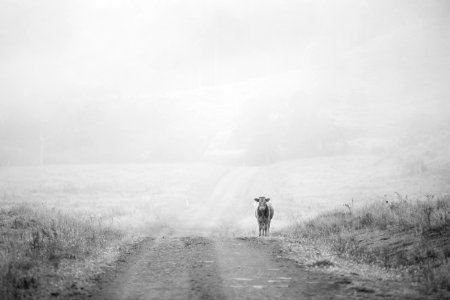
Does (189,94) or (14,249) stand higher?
(189,94)

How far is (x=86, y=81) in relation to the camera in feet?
326

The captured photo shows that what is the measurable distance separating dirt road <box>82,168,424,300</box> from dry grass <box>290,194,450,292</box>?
5.89ft

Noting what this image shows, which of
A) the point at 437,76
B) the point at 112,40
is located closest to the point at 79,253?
the point at 437,76

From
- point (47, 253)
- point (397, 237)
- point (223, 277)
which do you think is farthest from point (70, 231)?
point (397, 237)

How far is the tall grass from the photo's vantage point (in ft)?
26.0

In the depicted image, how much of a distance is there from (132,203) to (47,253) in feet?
83.6

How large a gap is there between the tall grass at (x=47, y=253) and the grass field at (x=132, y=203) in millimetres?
28

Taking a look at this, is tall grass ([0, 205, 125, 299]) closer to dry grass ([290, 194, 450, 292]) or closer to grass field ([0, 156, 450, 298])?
grass field ([0, 156, 450, 298])

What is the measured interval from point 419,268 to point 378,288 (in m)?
2.57

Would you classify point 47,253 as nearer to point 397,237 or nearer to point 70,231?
point 70,231

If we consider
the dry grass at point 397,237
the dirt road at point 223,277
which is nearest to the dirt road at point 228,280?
the dirt road at point 223,277

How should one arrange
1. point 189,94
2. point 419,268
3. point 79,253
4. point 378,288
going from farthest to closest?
point 189,94
point 79,253
point 419,268
point 378,288

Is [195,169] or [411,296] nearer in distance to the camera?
[411,296]

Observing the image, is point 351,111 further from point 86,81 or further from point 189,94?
point 86,81
